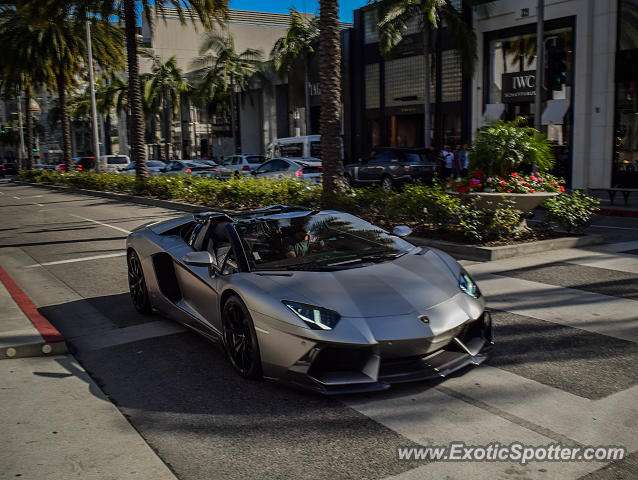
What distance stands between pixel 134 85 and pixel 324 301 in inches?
902

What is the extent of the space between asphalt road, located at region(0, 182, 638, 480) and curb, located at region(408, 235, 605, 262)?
1591mm

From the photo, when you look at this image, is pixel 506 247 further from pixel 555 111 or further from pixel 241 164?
pixel 241 164

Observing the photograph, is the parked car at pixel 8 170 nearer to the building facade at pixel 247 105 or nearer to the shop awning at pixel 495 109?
the building facade at pixel 247 105

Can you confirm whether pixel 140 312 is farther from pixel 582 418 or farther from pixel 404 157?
pixel 404 157

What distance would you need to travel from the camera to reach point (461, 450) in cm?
370

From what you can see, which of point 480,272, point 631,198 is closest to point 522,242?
point 480,272

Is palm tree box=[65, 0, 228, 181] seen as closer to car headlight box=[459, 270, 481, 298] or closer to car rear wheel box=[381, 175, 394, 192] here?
car rear wheel box=[381, 175, 394, 192]

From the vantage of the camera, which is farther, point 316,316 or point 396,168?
point 396,168

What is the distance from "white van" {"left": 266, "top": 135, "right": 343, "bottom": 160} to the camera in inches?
1266

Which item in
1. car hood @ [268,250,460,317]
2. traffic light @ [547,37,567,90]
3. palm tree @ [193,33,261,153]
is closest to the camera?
car hood @ [268,250,460,317]

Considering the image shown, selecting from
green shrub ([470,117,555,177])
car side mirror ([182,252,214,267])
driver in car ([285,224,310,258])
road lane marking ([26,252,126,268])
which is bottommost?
road lane marking ([26,252,126,268])

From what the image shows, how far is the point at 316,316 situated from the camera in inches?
173

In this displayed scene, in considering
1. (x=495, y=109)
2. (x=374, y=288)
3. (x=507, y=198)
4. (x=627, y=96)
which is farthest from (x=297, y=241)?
(x=495, y=109)

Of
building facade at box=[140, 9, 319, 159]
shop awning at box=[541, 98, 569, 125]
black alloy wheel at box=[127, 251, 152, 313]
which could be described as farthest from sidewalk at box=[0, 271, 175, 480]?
building facade at box=[140, 9, 319, 159]
